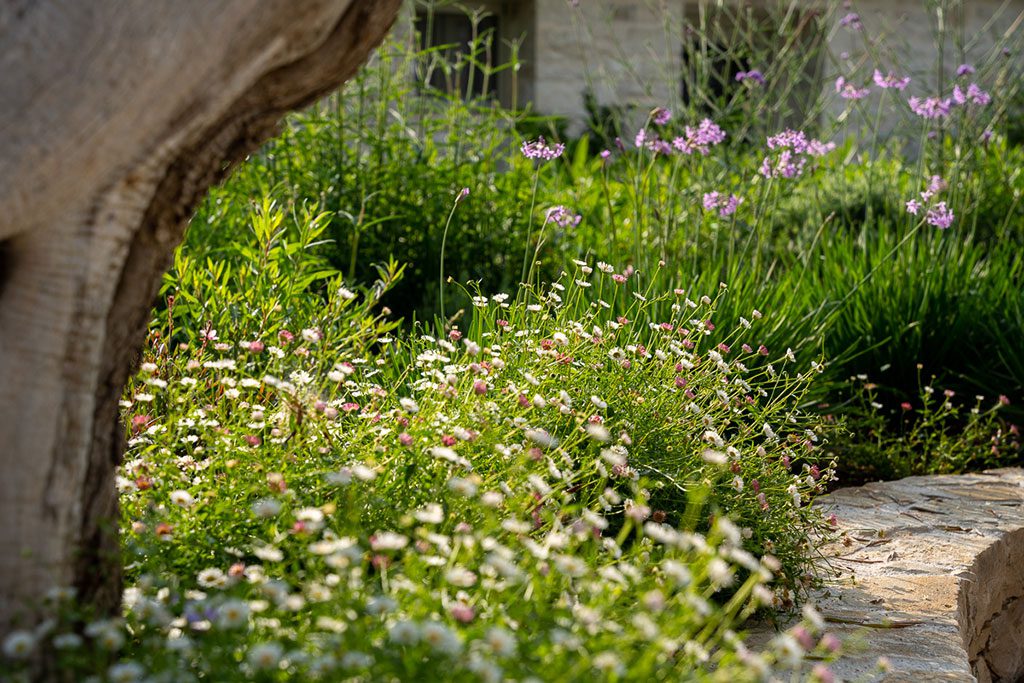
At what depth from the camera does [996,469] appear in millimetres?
5039

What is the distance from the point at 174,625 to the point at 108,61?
94 centimetres

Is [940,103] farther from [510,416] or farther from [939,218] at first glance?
[510,416]

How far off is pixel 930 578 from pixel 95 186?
8.73 ft

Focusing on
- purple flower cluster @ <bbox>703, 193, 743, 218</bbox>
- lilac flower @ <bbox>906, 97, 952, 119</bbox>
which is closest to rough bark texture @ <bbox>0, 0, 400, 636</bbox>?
purple flower cluster @ <bbox>703, 193, 743, 218</bbox>

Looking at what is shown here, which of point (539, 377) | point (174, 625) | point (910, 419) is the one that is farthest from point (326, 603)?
point (910, 419)

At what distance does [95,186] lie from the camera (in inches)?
76.2

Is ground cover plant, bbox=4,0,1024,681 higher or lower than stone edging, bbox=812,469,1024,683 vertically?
higher

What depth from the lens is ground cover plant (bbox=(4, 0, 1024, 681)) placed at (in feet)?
6.40

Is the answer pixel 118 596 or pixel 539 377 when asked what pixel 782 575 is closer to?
pixel 539 377

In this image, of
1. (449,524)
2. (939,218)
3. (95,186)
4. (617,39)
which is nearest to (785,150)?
(939,218)

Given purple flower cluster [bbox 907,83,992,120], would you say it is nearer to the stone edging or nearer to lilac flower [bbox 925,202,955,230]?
lilac flower [bbox 925,202,955,230]

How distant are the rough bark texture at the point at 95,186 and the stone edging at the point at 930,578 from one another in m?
1.77

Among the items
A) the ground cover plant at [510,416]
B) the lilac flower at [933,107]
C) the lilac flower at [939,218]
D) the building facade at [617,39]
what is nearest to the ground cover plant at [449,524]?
the ground cover plant at [510,416]

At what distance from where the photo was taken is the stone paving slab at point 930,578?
3004mm
